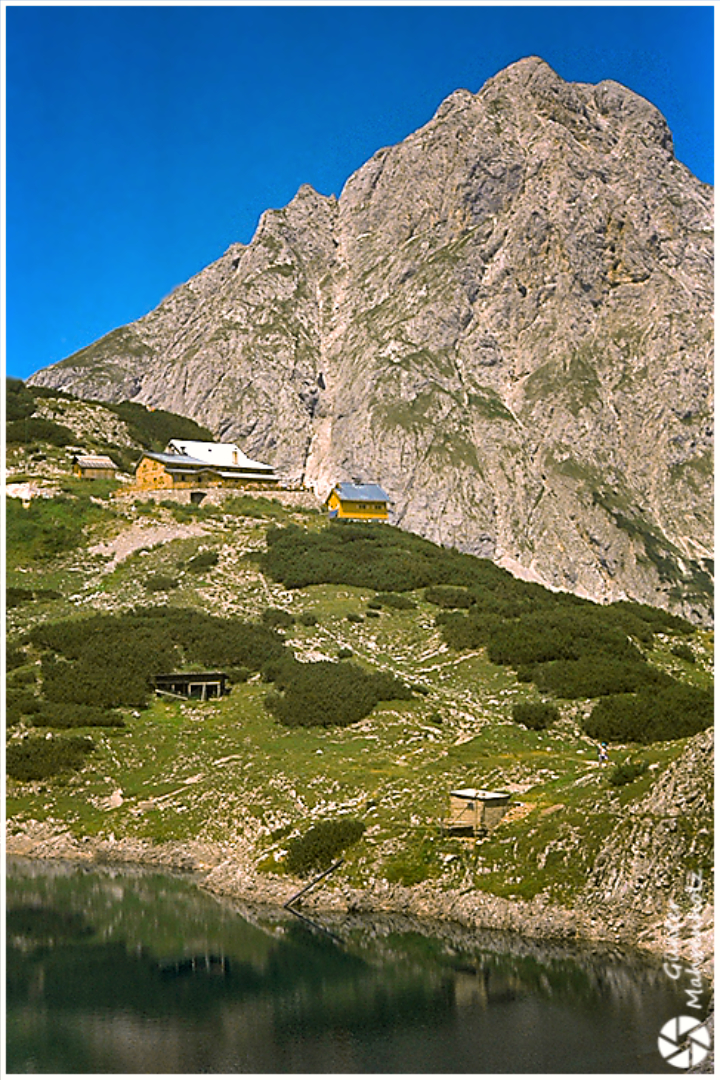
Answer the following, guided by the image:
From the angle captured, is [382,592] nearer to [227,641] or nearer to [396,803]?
[227,641]

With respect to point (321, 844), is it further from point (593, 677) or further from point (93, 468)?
point (93, 468)

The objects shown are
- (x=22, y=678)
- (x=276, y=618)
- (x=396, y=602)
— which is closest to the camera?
(x=22, y=678)

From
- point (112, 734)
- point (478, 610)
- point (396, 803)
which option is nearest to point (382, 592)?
point (478, 610)

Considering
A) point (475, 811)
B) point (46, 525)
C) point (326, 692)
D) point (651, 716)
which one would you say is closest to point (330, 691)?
point (326, 692)

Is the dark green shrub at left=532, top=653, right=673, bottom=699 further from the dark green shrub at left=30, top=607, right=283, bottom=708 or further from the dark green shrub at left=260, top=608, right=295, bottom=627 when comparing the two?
the dark green shrub at left=260, top=608, right=295, bottom=627

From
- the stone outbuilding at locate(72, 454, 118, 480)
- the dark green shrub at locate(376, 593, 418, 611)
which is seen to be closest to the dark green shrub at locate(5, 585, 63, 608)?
the dark green shrub at locate(376, 593, 418, 611)
